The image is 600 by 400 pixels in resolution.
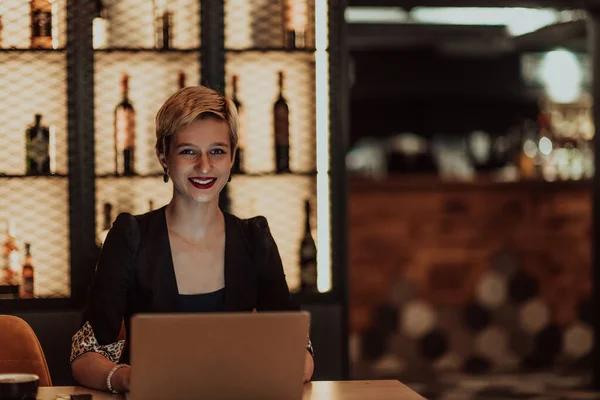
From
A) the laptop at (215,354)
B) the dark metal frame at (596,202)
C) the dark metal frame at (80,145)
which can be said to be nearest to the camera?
the laptop at (215,354)

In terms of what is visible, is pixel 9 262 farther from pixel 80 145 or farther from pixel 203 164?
pixel 203 164

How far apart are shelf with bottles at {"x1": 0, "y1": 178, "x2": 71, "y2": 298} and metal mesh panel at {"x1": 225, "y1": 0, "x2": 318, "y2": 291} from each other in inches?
28.1

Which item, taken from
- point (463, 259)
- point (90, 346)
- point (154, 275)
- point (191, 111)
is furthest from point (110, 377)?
point (463, 259)

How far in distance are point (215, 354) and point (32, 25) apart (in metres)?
2.47

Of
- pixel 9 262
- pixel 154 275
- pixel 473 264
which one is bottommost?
pixel 473 264

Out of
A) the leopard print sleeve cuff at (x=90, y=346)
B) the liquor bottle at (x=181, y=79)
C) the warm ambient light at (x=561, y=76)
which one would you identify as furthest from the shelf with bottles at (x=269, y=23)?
the warm ambient light at (x=561, y=76)

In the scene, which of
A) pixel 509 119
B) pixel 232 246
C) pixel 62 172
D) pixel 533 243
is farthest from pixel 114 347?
pixel 509 119

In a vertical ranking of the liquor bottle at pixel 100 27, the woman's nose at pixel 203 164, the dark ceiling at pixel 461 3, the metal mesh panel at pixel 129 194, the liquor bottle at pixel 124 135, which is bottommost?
the metal mesh panel at pixel 129 194

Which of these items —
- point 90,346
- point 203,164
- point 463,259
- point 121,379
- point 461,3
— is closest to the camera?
point 121,379

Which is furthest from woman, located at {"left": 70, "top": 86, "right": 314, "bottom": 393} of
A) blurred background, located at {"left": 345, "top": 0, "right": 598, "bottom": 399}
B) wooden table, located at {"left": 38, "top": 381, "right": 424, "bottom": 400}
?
blurred background, located at {"left": 345, "top": 0, "right": 598, "bottom": 399}

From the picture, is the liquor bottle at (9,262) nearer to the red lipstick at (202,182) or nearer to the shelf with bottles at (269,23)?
the shelf with bottles at (269,23)

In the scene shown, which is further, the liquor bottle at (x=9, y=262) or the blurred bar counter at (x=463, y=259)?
the blurred bar counter at (x=463, y=259)

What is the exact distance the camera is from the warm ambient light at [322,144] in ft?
12.0

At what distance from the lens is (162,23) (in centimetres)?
369
